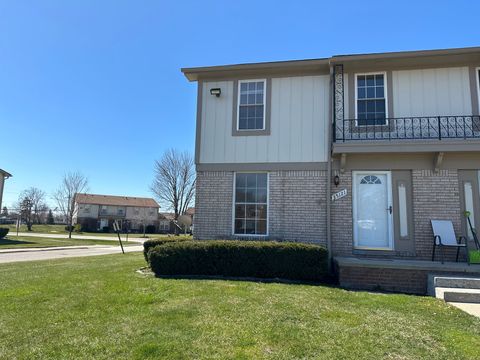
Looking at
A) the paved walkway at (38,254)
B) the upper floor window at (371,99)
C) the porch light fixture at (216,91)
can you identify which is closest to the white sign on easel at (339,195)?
the upper floor window at (371,99)

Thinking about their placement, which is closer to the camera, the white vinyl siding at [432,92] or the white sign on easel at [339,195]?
the white vinyl siding at [432,92]

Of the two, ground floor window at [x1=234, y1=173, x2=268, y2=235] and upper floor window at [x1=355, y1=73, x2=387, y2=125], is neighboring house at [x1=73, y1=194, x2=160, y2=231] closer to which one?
ground floor window at [x1=234, y1=173, x2=268, y2=235]

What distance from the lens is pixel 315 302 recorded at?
240 inches

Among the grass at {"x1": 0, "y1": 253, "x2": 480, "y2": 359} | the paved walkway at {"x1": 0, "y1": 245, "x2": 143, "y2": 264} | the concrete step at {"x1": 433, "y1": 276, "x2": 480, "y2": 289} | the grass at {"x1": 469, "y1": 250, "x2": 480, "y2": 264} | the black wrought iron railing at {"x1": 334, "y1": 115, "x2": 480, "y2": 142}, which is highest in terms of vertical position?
the black wrought iron railing at {"x1": 334, "y1": 115, "x2": 480, "y2": 142}

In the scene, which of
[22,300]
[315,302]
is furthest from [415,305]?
[22,300]

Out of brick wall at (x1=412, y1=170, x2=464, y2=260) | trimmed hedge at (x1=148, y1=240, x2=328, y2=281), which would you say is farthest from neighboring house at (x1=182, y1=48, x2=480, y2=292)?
trimmed hedge at (x1=148, y1=240, x2=328, y2=281)

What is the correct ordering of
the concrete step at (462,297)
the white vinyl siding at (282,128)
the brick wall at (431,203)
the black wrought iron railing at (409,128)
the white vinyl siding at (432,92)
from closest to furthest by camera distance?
the concrete step at (462,297)
the brick wall at (431,203)
the black wrought iron railing at (409,128)
the white vinyl siding at (432,92)
the white vinyl siding at (282,128)

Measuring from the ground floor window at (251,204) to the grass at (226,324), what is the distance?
3112 mm

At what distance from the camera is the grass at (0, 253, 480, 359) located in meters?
3.94

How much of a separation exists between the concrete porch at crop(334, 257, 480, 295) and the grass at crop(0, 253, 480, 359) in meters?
0.85

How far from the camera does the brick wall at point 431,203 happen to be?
29.9ft

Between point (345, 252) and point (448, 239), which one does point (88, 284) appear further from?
point (448, 239)

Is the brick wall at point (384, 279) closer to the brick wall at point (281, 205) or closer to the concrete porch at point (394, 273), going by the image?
the concrete porch at point (394, 273)

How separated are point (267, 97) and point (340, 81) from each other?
209cm
